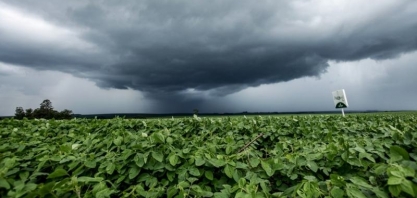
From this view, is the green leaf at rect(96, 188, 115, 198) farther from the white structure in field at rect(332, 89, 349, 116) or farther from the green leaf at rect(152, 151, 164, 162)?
the white structure in field at rect(332, 89, 349, 116)

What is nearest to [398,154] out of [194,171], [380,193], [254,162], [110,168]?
[380,193]

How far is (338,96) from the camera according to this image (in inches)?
610

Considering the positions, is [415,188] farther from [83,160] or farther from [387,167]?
[83,160]

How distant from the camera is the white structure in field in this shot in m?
15.1

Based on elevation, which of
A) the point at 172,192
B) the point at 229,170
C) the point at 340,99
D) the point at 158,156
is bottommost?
the point at 172,192

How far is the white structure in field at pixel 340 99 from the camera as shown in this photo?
49.5 feet

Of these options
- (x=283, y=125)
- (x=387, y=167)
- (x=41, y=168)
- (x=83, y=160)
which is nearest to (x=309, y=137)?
(x=283, y=125)

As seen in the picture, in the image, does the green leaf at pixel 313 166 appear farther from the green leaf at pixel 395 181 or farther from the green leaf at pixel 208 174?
the green leaf at pixel 208 174

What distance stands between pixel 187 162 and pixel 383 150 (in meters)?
1.77

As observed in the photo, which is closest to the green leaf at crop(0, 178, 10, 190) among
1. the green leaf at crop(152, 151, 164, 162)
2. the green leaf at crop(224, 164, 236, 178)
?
the green leaf at crop(152, 151, 164, 162)

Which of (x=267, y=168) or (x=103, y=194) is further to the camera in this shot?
(x=267, y=168)

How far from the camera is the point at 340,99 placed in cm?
1532

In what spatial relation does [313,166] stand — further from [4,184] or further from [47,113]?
[47,113]

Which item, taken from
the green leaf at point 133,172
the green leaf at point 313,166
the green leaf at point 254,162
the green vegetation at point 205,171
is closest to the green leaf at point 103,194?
the green vegetation at point 205,171
